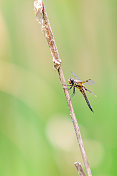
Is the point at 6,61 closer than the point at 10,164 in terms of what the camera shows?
No

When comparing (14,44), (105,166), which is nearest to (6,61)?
(14,44)

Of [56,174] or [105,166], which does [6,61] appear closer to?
[56,174]

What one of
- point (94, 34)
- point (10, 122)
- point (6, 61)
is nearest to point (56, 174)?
point (10, 122)

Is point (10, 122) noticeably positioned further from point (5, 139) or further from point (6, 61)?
point (6, 61)

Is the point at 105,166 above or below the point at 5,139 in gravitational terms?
below

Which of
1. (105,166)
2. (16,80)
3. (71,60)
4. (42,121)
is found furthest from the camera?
(71,60)

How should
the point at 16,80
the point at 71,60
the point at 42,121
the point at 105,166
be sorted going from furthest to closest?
the point at 71,60 → the point at 16,80 → the point at 42,121 → the point at 105,166

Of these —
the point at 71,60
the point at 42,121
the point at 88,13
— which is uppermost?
the point at 88,13
